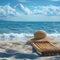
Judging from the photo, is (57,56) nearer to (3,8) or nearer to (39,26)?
(39,26)

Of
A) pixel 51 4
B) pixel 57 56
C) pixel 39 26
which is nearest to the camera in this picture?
pixel 57 56

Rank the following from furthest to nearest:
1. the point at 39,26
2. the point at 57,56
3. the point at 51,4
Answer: the point at 51,4 < the point at 39,26 < the point at 57,56

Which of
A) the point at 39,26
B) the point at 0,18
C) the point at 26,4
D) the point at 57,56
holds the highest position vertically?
the point at 26,4

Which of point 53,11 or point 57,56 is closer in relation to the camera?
point 57,56

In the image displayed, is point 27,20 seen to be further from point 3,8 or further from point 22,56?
point 22,56

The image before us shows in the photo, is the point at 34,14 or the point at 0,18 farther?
the point at 34,14

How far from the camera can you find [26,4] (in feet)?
147

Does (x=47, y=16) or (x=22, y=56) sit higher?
(x=47, y=16)

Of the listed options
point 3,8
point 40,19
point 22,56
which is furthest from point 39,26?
point 22,56

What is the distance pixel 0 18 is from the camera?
42938 mm

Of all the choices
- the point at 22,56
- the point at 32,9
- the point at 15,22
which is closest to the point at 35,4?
the point at 32,9

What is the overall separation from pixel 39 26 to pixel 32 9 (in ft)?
19.8

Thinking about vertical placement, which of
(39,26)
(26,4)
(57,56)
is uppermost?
(26,4)

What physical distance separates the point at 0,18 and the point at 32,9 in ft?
22.8
